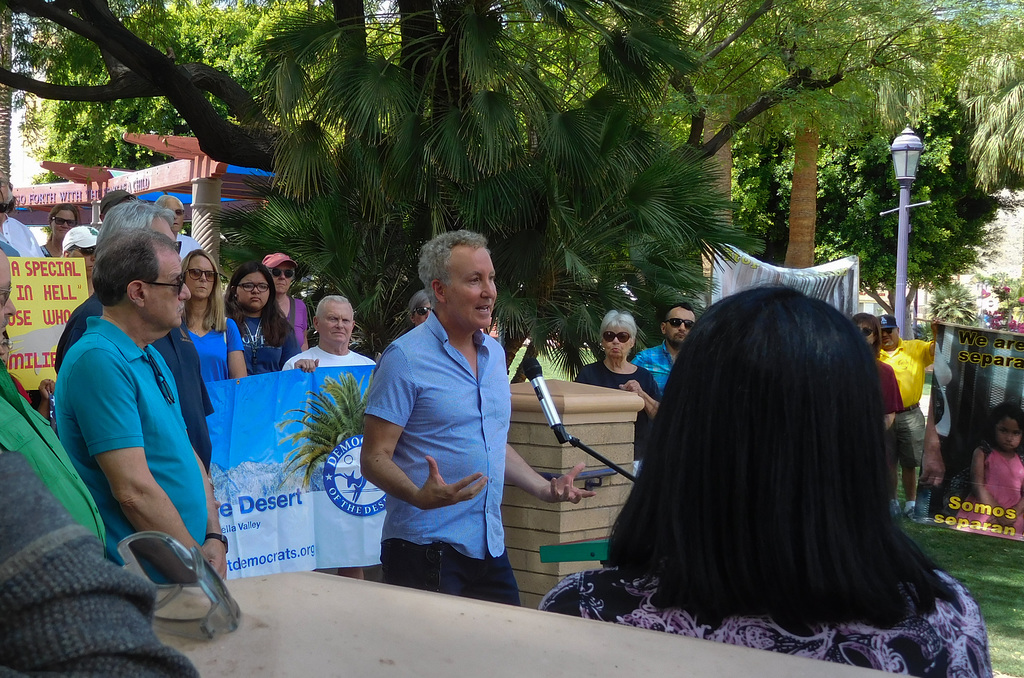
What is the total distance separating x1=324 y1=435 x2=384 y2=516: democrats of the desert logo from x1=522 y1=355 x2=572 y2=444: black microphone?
2.64m

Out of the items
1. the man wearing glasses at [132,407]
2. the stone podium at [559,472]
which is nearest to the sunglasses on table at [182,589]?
the man wearing glasses at [132,407]

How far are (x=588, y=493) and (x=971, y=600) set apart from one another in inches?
67.1

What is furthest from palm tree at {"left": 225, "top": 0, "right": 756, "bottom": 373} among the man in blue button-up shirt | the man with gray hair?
the man in blue button-up shirt

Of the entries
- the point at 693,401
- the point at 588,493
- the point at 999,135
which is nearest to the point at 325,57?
the point at 588,493

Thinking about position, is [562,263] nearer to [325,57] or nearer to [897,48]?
[325,57]

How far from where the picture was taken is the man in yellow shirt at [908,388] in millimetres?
9289

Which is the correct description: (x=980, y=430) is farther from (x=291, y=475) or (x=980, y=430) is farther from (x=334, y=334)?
(x=291, y=475)

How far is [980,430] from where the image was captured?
8508mm

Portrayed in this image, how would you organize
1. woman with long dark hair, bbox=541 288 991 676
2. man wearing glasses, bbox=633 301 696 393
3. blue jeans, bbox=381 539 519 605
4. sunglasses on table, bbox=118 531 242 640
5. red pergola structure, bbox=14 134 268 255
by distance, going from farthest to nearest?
red pergola structure, bbox=14 134 268 255
man wearing glasses, bbox=633 301 696 393
blue jeans, bbox=381 539 519 605
woman with long dark hair, bbox=541 288 991 676
sunglasses on table, bbox=118 531 242 640

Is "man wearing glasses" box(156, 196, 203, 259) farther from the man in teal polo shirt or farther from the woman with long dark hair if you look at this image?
the woman with long dark hair

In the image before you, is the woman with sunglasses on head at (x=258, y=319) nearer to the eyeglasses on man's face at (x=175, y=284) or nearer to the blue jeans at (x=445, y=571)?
the blue jeans at (x=445, y=571)

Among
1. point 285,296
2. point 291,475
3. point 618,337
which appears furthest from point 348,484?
point 285,296

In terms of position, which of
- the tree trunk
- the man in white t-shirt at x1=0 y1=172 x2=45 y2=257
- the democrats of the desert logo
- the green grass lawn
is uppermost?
the tree trunk

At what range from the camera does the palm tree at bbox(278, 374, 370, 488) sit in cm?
571
